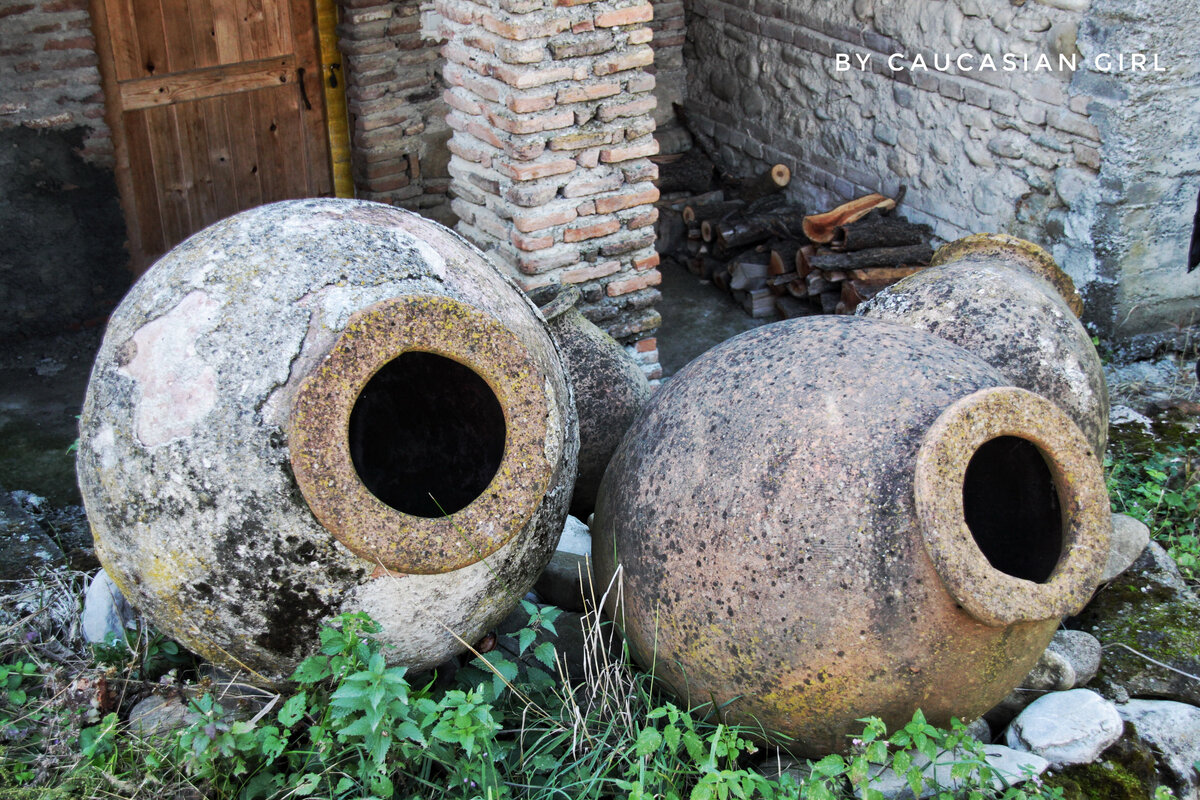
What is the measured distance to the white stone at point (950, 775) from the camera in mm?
2434

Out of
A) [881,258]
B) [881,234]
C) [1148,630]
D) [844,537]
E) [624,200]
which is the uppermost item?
[624,200]

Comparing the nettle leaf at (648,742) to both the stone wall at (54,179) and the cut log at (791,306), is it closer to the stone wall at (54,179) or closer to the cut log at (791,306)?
the cut log at (791,306)

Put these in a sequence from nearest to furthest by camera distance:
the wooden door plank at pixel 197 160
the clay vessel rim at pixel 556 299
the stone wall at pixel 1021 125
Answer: the clay vessel rim at pixel 556 299 → the stone wall at pixel 1021 125 → the wooden door plank at pixel 197 160

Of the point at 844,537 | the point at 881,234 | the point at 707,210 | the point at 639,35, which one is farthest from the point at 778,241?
the point at 844,537

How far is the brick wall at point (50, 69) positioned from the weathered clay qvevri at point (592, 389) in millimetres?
3057

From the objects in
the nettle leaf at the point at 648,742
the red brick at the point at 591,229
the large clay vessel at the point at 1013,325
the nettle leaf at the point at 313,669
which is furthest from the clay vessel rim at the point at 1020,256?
the nettle leaf at the point at 313,669

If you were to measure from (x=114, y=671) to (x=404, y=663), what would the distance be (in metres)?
0.93

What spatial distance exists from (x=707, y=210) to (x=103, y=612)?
14.9ft

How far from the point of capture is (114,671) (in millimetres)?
2822

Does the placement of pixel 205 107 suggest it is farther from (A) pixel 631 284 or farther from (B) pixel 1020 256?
(B) pixel 1020 256

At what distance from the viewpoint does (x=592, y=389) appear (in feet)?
11.4

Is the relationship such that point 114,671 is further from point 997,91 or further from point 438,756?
point 997,91

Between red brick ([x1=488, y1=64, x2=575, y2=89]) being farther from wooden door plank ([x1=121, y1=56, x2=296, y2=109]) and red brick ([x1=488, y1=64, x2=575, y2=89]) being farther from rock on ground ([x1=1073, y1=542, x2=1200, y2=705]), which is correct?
rock on ground ([x1=1073, y1=542, x2=1200, y2=705])

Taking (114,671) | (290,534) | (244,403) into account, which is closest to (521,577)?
(290,534)
